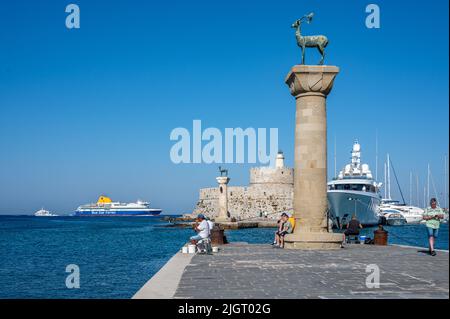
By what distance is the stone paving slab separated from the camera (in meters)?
7.96

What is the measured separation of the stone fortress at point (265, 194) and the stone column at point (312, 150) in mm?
65890

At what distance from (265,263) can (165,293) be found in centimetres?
463

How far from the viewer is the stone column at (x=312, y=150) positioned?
16422 millimetres

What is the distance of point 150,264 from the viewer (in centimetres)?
2609

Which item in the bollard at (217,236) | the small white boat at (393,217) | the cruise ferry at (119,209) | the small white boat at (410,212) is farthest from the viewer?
the cruise ferry at (119,209)

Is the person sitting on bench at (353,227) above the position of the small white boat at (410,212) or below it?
above

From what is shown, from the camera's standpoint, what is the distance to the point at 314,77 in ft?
53.8

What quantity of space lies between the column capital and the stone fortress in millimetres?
66359

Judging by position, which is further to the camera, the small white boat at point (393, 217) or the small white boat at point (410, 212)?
the small white boat at point (410, 212)

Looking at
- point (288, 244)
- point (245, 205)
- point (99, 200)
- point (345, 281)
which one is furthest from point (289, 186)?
point (99, 200)

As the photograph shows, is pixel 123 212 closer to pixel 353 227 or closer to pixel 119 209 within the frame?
pixel 119 209

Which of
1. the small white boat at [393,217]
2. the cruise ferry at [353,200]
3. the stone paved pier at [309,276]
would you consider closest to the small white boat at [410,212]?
the small white boat at [393,217]

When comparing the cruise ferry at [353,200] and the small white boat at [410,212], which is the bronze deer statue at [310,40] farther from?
the small white boat at [410,212]

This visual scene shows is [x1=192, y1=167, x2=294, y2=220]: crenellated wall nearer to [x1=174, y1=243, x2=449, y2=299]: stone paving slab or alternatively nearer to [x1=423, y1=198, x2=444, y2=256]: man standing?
[x1=423, y1=198, x2=444, y2=256]: man standing
